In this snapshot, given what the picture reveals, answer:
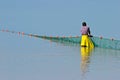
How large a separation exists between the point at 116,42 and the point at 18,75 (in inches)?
497

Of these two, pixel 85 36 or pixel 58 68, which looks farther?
pixel 85 36

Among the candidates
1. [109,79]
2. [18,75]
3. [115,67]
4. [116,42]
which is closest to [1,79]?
[18,75]

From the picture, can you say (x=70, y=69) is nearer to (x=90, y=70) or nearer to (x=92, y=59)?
(x=90, y=70)

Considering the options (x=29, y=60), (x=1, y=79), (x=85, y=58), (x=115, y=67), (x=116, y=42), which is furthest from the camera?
(x=116, y=42)

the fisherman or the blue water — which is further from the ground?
the fisherman

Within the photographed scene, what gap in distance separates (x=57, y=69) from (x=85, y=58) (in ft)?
13.8

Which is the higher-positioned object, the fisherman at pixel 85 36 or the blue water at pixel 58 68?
the fisherman at pixel 85 36

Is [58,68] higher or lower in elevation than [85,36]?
lower

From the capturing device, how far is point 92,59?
67.6 ft

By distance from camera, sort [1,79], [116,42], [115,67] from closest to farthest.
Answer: [1,79]
[115,67]
[116,42]

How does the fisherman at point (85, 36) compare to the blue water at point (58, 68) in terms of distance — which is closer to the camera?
the blue water at point (58, 68)

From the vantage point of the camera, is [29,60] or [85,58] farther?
[85,58]

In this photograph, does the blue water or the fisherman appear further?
the fisherman

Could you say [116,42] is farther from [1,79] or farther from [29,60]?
[1,79]
